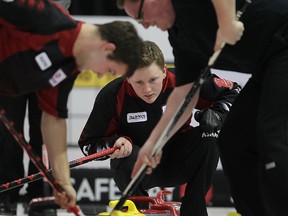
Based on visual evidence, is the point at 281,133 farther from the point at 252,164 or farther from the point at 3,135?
the point at 3,135

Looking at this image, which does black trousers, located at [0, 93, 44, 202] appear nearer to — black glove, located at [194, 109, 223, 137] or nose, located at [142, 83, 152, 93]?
nose, located at [142, 83, 152, 93]

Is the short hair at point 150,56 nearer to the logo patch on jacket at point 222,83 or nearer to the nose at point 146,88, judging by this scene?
the nose at point 146,88

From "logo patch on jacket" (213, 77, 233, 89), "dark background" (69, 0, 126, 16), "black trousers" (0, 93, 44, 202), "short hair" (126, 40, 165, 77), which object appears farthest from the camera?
"dark background" (69, 0, 126, 16)

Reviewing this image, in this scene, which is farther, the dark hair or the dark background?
the dark background

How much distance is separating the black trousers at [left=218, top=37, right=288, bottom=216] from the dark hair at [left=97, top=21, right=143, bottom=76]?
549 millimetres

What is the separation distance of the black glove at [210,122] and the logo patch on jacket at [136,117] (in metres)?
0.34

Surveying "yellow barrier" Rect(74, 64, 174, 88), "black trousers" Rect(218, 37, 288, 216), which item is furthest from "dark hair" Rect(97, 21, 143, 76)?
"yellow barrier" Rect(74, 64, 174, 88)

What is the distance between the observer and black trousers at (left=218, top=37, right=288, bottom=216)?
3023mm

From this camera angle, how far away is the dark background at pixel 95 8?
17.9 feet

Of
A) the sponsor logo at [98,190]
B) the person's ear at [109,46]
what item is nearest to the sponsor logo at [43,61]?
the person's ear at [109,46]

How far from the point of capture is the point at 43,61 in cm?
300

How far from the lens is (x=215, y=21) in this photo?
10.3 ft

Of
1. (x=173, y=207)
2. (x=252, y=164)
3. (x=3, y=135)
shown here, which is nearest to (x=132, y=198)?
(x=173, y=207)

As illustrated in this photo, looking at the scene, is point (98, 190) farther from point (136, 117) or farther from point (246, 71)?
point (246, 71)
